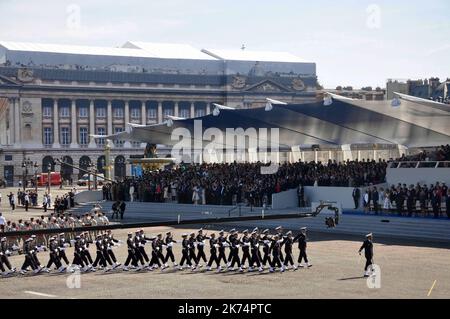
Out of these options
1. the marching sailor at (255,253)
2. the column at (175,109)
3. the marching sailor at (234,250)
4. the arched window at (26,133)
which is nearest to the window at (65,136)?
the arched window at (26,133)

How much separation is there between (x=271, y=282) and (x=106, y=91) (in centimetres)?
9545

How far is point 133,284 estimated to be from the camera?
2491 centimetres

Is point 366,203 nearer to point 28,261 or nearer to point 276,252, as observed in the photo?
point 276,252

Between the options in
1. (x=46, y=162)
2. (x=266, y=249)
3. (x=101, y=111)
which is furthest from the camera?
(x=101, y=111)

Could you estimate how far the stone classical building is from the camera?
112125mm

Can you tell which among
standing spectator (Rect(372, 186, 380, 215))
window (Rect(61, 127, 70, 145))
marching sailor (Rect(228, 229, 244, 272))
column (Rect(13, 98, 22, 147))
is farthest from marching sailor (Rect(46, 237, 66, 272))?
window (Rect(61, 127, 70, 145))

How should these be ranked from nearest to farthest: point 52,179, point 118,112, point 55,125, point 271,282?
point 271,282, point 52,179, point 55,125, point 118,112

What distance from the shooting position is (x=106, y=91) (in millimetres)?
118125

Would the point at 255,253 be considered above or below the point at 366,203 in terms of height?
below

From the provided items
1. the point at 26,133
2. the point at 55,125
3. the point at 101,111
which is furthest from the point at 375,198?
the point at 101,111

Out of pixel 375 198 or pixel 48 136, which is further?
pixel 48 136

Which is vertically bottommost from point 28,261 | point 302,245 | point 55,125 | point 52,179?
point 28,261

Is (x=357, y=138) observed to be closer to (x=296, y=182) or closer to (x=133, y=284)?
(x=296, y=182)

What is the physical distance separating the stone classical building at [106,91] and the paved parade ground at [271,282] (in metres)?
81.9
